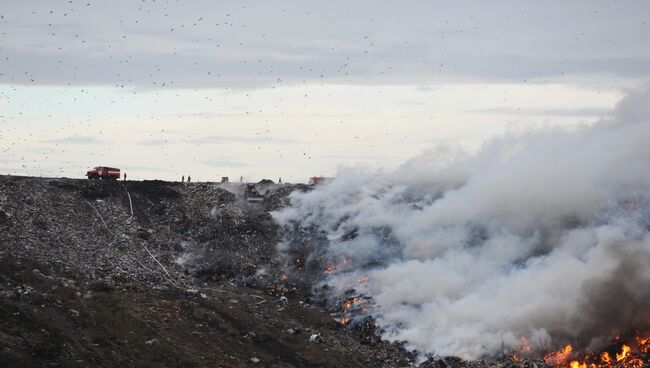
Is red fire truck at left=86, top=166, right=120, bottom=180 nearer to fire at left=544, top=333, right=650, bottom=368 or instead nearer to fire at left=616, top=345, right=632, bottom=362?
fire at left=544, top=333, right=650, bottom=368

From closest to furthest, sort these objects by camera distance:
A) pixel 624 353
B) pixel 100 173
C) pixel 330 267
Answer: pixel 624 353
pixel 330 267
pixel 100 173

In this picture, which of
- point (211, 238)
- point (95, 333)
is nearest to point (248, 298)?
Answer: point (211, 238)

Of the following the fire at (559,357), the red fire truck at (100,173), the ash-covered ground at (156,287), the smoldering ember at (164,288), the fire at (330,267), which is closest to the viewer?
the ash-covered ground at (156,287)

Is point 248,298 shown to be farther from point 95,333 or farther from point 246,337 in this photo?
point 95,333

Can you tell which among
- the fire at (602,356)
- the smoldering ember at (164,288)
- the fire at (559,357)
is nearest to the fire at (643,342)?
the fire at (602,356)

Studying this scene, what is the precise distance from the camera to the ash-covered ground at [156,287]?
28.4 m

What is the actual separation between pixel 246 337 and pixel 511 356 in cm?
1131

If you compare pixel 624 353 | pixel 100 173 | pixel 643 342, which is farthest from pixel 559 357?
pixel 100 173

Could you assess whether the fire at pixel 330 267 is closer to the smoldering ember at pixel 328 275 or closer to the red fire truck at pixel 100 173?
the smoldering ember at pixel 328 275

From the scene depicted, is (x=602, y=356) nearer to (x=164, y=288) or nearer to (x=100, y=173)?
(x=164, y=288)

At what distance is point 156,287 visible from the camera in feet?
118

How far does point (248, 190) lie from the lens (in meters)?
49.3

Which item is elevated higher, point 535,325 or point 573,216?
point 573,216

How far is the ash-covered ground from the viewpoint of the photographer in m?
28.4
